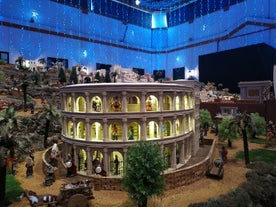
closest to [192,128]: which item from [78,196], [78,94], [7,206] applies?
[78,94]

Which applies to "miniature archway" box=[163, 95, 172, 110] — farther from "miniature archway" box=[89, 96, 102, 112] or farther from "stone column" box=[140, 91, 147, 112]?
"miniature archway" box=[89, 96, 102, 112]

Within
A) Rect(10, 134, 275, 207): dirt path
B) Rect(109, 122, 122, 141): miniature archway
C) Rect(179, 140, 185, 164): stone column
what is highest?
Rect(109, 122, 122, 141): miniature archway

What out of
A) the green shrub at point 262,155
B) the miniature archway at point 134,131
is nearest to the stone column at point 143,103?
the miniature archway at point 134,131

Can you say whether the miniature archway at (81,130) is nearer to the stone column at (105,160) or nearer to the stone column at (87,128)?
the stone column at (87,128)

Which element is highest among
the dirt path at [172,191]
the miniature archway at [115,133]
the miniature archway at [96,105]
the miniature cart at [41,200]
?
the miniature archway at [96,105]

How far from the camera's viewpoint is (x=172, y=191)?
23.8m

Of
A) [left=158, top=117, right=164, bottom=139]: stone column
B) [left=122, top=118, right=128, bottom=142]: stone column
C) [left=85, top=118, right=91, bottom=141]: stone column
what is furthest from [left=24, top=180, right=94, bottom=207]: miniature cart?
[left=158, top=117, right=164, bottom=139]: stone column

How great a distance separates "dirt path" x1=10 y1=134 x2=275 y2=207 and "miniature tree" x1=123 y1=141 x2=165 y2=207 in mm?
2191

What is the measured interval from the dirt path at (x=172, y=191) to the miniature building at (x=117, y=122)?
3.76 meters

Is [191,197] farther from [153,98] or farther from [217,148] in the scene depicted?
[217,148]

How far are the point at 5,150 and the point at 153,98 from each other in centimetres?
1668

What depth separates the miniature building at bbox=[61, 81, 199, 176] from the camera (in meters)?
25.3

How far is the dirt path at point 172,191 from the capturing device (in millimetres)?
21062

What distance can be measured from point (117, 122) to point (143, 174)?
812 centimetres
